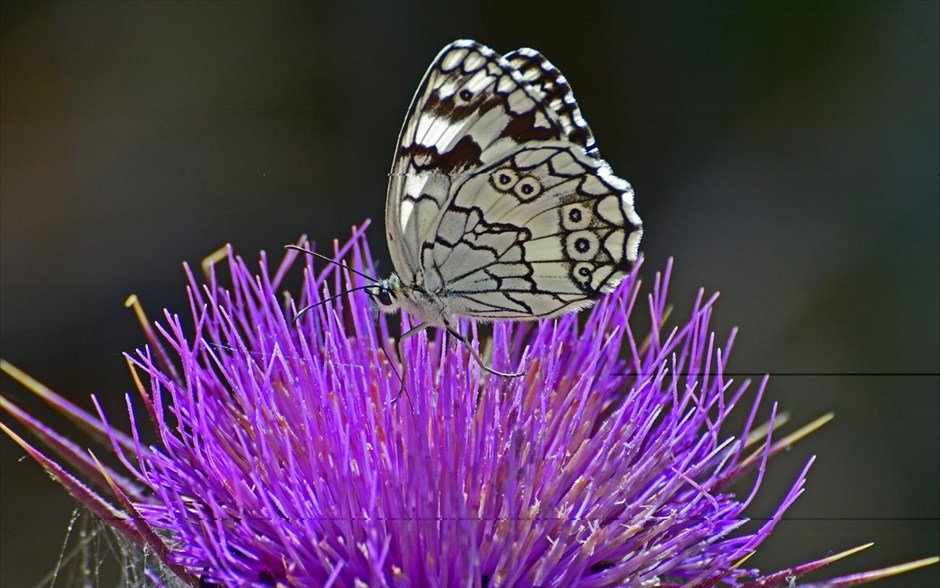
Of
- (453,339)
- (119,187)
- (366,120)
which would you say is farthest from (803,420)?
(119,187)

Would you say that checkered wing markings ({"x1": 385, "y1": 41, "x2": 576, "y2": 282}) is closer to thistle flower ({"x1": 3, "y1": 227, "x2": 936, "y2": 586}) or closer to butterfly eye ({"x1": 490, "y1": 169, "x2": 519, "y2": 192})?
butterfly eye ({"x1": 490, "y1": 169, "x2": 519, "y2": 192})

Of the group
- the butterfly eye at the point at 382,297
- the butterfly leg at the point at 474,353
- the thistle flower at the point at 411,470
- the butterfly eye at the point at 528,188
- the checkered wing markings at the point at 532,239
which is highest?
the butterfly eye at the point at 528,188

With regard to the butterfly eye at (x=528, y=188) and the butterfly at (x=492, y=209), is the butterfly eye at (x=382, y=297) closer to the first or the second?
the butterfly at (x=492, y=209)

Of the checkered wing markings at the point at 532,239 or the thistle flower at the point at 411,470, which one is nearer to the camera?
the thistle flower at the point at 411,470

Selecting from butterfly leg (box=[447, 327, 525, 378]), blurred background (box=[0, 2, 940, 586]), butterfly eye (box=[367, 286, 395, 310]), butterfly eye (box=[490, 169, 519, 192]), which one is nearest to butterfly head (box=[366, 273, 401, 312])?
butterfly eye (box=[367, 286, 395, 310])

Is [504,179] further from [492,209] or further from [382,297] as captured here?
[382,297]

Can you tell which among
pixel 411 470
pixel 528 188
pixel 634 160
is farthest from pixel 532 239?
pixel 634 160

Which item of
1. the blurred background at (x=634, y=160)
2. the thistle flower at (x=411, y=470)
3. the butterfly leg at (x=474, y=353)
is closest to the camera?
the thistle flower at (x=411, y=470)

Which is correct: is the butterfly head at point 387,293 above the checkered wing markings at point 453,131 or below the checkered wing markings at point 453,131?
below

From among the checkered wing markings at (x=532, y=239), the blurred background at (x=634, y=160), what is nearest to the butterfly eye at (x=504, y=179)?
the checkered wing markings at (x=532, y=239)
